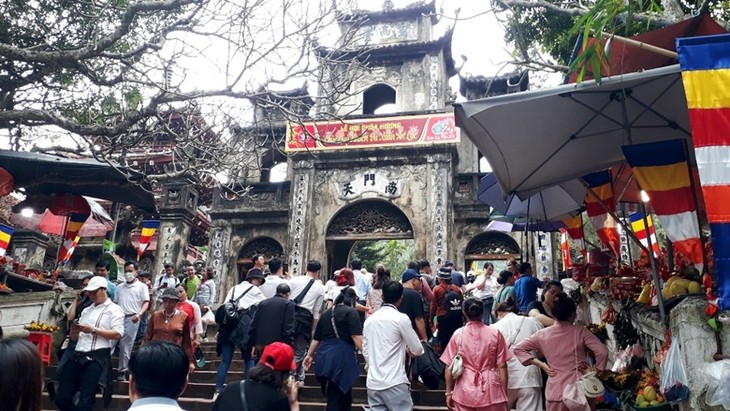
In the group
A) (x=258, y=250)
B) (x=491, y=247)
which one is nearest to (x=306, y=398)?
(x=491, y=247)

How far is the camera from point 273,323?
5.30 metres

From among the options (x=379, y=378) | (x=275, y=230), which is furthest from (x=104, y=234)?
(x=379, y=378)

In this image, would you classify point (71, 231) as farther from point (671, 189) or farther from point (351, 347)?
point (671, 189)

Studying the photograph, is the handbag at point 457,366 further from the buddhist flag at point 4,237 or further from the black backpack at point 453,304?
the buddhist flag at point 4,237

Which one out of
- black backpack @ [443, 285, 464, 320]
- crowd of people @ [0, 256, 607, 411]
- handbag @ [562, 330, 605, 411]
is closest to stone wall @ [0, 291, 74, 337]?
crowd of people @ [0, 256, 607, 411]

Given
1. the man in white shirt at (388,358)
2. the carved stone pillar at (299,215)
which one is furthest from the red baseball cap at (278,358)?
the carved stone pillar at (299,215)

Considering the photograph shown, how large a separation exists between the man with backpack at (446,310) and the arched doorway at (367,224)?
8397 mm

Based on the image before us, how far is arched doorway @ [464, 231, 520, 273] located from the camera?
48.2 ft

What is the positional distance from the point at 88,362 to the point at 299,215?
10822 mm

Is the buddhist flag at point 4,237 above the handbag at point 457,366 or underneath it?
above

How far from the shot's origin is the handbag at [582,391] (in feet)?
12.3

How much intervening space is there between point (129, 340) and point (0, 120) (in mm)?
3464

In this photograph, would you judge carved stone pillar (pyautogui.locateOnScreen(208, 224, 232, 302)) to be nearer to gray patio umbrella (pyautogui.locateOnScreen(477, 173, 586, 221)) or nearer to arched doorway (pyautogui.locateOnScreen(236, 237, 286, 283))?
arched doorway (pyautogui.locateOnScreen(236, 237, 286, 283))

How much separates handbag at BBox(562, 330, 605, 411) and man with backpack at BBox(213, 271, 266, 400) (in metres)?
3.45
